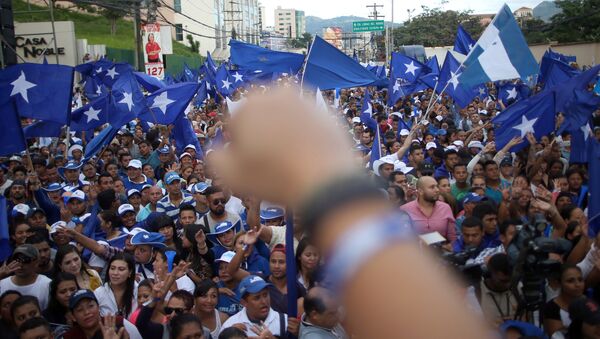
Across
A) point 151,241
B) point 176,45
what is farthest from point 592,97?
point 176,45

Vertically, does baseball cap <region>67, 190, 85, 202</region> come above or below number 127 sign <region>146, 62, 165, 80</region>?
below

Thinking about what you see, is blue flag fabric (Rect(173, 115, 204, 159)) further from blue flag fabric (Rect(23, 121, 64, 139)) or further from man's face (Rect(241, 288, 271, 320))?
man's face (Rect(241, 288, 271, 320))

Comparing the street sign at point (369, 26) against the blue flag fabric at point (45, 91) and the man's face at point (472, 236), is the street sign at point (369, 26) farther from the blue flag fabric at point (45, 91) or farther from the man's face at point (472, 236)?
the man's face at point (472, 236)

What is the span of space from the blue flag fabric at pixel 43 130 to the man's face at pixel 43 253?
147 inches

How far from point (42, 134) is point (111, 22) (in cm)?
5045

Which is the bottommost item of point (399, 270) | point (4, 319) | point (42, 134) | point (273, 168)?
point (4, 319)

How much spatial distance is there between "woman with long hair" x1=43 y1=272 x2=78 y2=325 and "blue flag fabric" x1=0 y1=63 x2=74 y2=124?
3.71 metres

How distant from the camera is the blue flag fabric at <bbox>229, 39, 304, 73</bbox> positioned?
14.3 m

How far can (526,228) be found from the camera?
141 inches

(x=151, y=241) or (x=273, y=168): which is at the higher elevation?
(x=273, y=168)

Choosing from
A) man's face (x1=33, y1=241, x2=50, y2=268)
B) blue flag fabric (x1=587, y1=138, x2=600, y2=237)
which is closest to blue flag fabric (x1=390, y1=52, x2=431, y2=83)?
blue flag fabric (x1=587, y1=138, x2=600, y2=237)

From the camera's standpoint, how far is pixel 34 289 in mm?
4594

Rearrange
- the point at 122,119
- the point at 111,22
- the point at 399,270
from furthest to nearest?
the point at 111,22 → the point at 122,119 → the point at 399,270

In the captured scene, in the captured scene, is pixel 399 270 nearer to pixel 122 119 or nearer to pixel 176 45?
pixel 122 119
